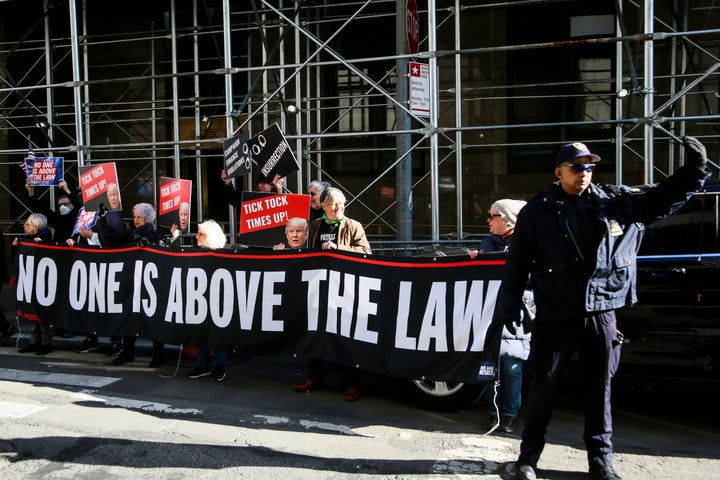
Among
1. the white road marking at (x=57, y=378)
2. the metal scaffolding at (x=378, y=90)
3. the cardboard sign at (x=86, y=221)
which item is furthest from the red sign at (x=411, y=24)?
the white road marking at (x=57, y=378)

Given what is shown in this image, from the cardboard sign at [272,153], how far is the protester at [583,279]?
13.9 feet

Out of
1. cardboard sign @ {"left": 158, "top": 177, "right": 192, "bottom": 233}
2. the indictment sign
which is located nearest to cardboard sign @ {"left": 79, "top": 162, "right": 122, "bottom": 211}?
cardboard sign @ {"left": 158, "top": 177, "right": 192, "bottom": 233}

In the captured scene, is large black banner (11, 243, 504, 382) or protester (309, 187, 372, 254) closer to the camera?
large black banner (11, 243, 504, 382)

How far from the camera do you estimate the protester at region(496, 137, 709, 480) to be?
4328mm

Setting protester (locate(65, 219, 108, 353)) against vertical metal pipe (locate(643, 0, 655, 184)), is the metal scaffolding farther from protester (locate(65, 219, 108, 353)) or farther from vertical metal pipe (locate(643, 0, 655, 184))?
vertical metal pipe (locate(643, 0, 655, 184))

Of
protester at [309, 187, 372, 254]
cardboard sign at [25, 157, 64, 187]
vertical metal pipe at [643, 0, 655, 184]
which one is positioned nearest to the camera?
protester at [309, 187, 372, 254]

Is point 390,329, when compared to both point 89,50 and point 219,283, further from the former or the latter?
point 89,50

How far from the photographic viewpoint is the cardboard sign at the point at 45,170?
34.4 feet

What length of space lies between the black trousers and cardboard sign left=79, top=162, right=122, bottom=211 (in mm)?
5903

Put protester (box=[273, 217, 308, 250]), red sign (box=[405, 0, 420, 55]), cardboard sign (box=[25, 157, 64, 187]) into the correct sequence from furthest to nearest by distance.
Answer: cardboard sign (box=[25, 157, 64, 187]) < red sign (box=[405, 0, 420, 55]) < protester (box=[273, 217, 308, 250])

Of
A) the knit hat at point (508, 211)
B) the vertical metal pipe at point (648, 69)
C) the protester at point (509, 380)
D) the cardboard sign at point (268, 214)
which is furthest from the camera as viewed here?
the cardboard sign at point (268, 214)

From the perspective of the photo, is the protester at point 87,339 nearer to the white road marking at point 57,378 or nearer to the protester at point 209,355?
the white road marking at point 57,378

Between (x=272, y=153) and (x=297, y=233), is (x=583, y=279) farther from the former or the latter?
(x=272, y=153)

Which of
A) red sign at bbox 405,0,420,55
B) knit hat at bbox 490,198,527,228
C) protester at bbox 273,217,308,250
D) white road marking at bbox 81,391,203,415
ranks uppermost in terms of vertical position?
red sign at bbox 405,0,420,55
